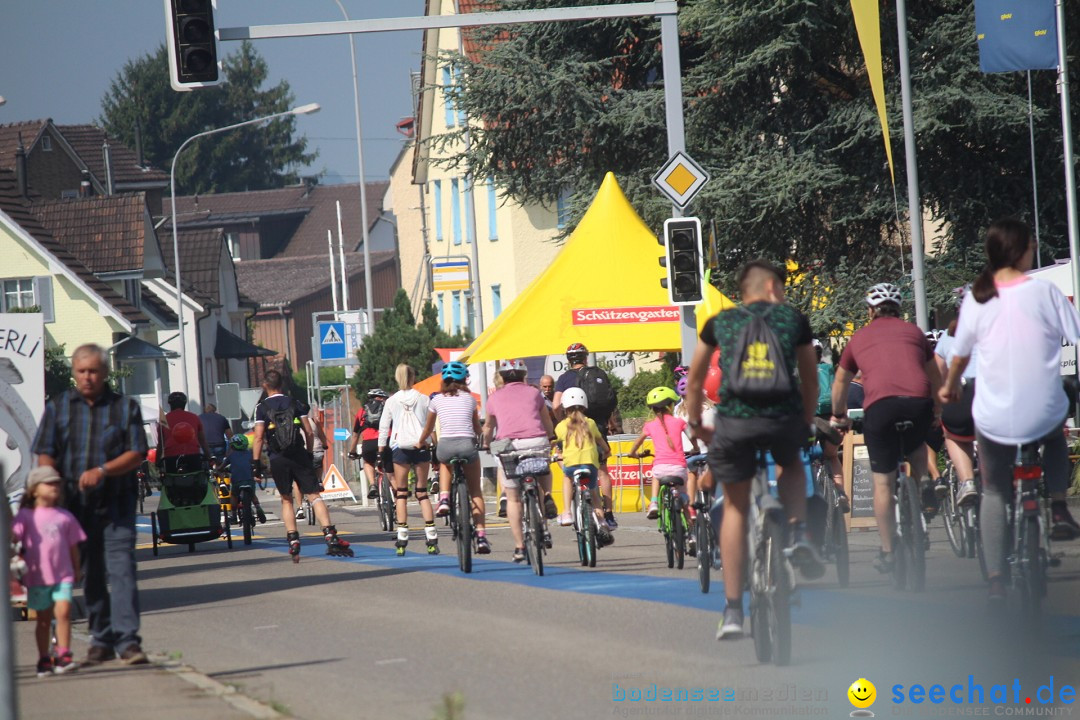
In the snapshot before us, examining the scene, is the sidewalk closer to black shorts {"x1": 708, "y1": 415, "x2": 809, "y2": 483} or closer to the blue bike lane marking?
black shorts {"x1": 708, "y1": 415, "x2": 809, "y2": 483}

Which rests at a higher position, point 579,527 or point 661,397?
point 661,397

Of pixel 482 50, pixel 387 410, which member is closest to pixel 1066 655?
pixel 387 410

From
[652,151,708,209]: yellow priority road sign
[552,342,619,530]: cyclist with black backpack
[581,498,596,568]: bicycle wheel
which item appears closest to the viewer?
[581,498,596,568]: bicycle wheel

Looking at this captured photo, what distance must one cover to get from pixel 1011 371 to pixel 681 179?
9097 mm

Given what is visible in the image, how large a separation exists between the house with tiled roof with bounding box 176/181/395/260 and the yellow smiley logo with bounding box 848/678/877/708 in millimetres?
95681

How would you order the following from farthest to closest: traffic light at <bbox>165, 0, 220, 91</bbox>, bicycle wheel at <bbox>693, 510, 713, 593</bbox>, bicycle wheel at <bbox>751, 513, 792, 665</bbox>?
traffic light at <bbox>165, 0, 220, 91</bbox> → bicycle wheel at <bbox>693, 510, 713, 593</bbox> → bicycle wheel at <bbox>751, 513, 792, 665</bbox>

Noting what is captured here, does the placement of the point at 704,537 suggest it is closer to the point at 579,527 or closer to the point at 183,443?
the point at 579,527

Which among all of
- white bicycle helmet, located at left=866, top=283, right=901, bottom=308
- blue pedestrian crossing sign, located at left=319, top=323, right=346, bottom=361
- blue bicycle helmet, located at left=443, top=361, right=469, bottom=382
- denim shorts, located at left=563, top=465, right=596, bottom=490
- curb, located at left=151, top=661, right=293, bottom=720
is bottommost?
curb, located at left=151, top=661, right=293, bottom=720

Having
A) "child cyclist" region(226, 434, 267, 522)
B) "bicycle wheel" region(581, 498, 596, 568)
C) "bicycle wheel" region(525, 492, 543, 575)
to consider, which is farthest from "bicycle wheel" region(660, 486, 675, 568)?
"child cyclist" region(226, 434, 267, 522)

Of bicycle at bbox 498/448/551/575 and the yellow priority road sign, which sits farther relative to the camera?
the yellow priority road sign

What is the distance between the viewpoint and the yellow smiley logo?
6.79 meters

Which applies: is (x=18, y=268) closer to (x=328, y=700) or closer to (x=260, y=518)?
(x=260, y=518)

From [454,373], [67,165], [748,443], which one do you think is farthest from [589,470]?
[67,165]

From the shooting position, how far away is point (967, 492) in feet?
36.8
